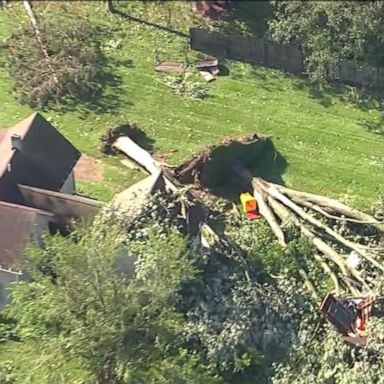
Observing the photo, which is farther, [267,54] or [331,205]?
[267,54]

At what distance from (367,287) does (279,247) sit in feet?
8.85

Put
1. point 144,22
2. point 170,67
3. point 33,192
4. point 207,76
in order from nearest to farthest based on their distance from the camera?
1. point 33,192
2. point 207,76
3. point 170,67
4. point 144,22

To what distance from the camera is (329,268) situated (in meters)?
23.5

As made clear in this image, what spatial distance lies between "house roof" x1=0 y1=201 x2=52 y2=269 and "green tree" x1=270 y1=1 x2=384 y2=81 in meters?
12.2

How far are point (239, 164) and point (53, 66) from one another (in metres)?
7.58

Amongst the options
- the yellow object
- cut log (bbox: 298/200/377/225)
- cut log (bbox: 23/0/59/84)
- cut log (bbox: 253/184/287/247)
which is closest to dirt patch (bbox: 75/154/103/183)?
cut log (bbox: 23/0/59/84)

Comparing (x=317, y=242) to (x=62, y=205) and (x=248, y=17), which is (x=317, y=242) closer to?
(x=62, y=205)

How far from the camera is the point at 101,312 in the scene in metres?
19.6

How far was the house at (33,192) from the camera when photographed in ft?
70.2

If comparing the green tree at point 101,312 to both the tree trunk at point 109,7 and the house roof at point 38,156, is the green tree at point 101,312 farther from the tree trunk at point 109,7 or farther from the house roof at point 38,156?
the tree trunk at point 109,7

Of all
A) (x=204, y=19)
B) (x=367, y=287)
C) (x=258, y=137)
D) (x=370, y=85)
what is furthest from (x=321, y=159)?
(x=204, y=19)

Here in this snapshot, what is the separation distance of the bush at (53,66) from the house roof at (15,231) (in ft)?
28.4

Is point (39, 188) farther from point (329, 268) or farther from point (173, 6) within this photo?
point (173, 6)

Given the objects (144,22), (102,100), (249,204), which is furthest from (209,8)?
(249,204)
